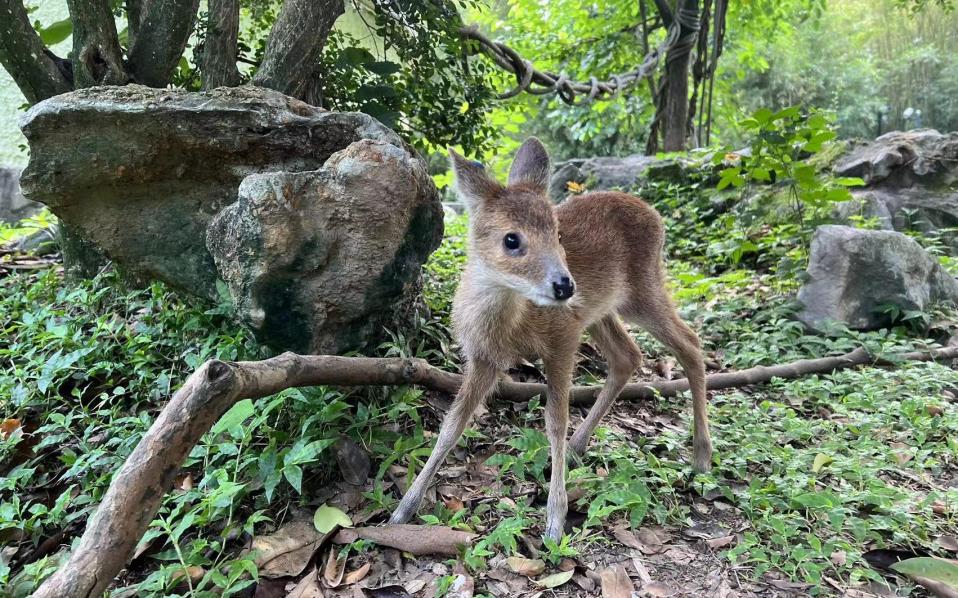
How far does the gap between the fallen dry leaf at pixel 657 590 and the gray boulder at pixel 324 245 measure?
6.08 ft

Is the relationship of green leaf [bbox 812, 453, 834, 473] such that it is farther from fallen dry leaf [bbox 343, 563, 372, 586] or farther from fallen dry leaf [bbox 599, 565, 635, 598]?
fallen dry leaf [bbox 343, 563, 372, 586]

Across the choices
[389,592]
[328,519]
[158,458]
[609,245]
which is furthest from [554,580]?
[609,245]

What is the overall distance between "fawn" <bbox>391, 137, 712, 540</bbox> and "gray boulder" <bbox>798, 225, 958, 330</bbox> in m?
2.03

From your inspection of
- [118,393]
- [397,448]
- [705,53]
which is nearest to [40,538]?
[118,393]

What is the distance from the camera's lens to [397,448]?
3035 millimetres

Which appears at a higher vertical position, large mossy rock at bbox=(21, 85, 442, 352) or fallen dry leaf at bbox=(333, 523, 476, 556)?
large mossy rock at bbox=(21, 85, 442, 352)

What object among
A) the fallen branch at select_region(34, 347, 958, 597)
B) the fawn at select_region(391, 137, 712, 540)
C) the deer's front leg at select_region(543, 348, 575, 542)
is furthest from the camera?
the fawn at select_region(391, 137, 712, 540)

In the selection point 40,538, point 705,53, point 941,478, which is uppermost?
point 705,53

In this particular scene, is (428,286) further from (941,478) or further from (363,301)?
(941,478)

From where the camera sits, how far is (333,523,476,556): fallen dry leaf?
2584 millimetres

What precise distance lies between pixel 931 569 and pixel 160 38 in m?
4.86

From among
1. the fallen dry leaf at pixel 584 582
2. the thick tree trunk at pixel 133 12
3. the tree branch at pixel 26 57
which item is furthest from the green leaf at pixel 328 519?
the thick tree trunk at pixel 133 12

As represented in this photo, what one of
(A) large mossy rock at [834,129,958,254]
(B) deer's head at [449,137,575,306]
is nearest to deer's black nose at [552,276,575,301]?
(B) deer's head at [449,137,575,306]

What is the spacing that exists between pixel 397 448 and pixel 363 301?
774mm
